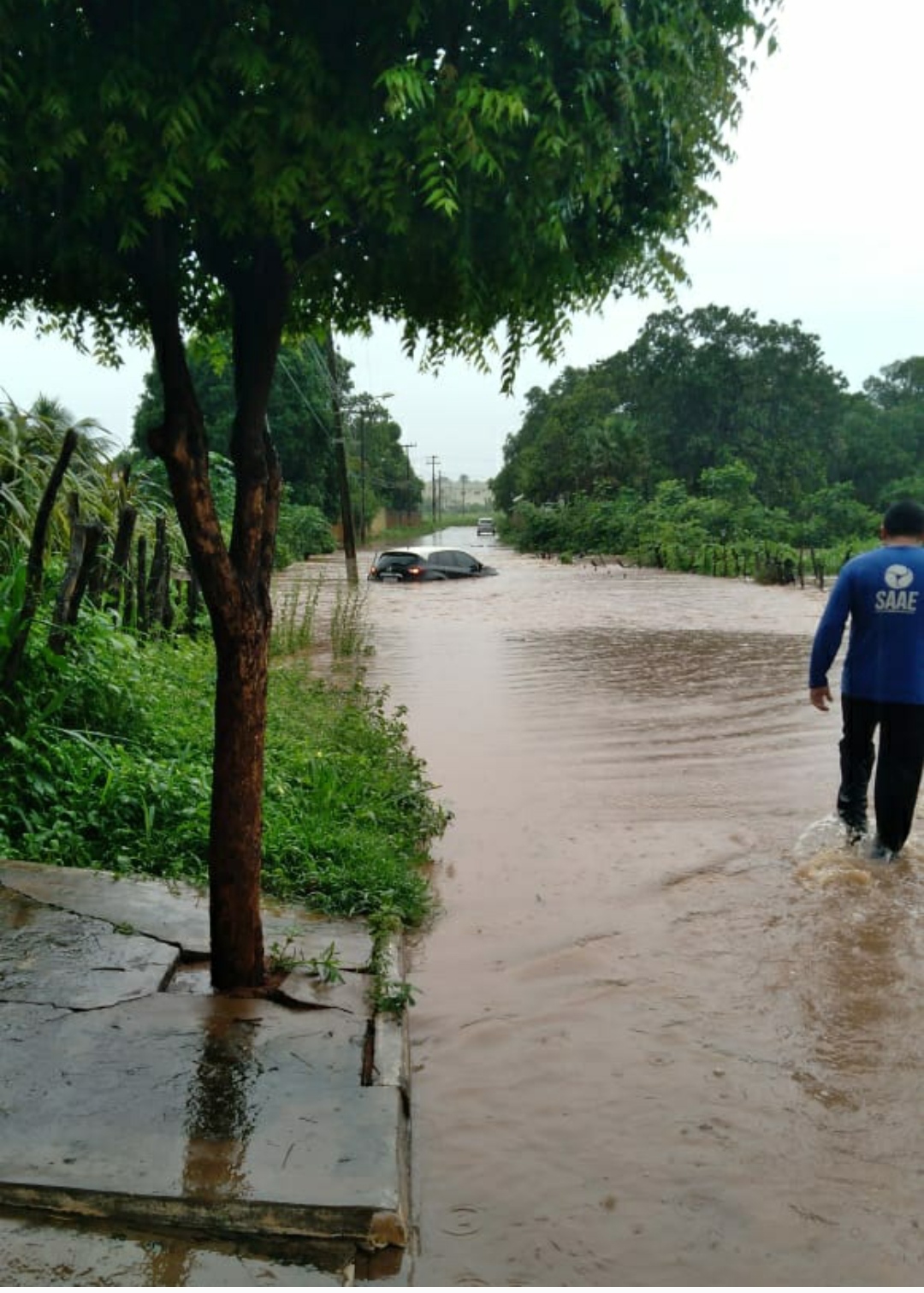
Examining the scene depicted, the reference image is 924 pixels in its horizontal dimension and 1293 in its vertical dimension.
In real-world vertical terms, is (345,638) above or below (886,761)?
below

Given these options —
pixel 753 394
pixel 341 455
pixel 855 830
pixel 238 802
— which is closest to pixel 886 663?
pixel 855 830

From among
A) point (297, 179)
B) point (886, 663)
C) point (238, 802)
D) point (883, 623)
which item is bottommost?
point (238, 802)

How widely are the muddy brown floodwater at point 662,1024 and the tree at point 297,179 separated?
110 centimetres

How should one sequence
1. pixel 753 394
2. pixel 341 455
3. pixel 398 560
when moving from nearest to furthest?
pixel 341 455
pixel 398 560
pixel 753 394

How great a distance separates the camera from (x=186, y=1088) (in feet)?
10.3

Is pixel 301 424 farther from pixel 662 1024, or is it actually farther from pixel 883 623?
pixel 662 1024

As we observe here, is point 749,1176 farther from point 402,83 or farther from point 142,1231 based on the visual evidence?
point 402,83

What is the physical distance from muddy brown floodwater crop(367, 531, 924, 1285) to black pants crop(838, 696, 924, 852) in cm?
25

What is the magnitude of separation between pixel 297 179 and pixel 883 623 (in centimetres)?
393

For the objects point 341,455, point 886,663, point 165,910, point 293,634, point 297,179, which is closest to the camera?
point 297,179

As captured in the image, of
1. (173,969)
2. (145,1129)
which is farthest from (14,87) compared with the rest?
(173,969)

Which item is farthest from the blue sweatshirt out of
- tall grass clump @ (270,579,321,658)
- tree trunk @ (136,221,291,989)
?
tall grass clump @ (270,579,321,658)

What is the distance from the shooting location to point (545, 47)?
2818mm

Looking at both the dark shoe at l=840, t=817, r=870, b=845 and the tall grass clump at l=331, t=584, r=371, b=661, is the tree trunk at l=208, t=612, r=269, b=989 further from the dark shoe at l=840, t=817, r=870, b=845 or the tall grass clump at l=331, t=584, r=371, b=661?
the tall grass clump at l=331, t=584, r=371, b=661
